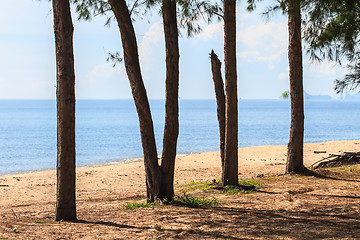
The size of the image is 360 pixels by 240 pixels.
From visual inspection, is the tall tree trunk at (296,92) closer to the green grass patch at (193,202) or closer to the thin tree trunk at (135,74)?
the green grass patch at (193,202)

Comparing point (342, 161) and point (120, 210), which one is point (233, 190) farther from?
point (342, 161)

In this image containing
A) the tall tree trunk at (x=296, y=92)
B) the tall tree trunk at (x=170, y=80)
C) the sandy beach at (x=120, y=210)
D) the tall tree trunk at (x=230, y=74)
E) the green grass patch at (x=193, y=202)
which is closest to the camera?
the sandy beach at (x=120, y=210)

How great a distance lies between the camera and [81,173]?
17.5 metres

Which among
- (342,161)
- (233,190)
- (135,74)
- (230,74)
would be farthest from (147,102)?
(342,161)

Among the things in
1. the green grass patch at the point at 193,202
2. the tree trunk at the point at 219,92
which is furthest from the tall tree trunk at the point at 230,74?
the green grass patch at the point at 193,202

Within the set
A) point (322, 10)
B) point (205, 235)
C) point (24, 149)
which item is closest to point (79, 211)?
point (205, 235)

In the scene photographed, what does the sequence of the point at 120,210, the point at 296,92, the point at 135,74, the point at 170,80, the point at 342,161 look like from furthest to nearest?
the point at 342,161 → the point at 296,92 → the point at 170,80 → the point at 135,74 → the point at 120,210

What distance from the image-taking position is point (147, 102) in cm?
893

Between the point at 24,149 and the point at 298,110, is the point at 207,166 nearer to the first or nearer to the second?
the point at 298,110

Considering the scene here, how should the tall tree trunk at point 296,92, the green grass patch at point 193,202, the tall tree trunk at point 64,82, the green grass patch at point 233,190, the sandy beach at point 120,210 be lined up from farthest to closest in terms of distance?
the tall tree trunk at point 296,92
the green grass patch at point 233,190
the green grass patch at point 193,202
the tall tree trunk at point 64,82
the sandy beach at point 120,210

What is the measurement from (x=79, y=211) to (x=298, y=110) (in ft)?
21.5

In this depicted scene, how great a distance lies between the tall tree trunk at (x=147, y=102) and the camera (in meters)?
8.69

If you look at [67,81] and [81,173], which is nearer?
[67,81]

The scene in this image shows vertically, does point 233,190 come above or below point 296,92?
below
